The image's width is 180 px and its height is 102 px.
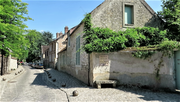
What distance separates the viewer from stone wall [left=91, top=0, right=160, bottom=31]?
10.5 meters

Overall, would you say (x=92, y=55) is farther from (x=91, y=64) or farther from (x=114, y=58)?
(x=114, y=58)

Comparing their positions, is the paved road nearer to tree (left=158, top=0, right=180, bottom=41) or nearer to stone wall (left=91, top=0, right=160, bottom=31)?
stone wall (left=91, top=0, right=160, bottom=31)

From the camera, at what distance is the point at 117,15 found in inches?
428

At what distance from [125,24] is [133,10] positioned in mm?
1383

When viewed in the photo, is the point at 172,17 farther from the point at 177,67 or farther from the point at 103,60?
the point at 103,60

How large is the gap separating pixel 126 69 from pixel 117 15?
4312mm

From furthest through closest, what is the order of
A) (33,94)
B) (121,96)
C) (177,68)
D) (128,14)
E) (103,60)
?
1. (128,14)
2. (103,60)
3. (33,94)
4. (177,68)
5. (121,96)

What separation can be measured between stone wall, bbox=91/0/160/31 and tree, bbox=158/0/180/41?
3.17 ft

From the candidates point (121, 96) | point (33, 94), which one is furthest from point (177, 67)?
point (33, 94)

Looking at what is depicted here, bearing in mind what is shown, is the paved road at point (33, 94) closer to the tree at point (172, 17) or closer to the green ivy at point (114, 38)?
the green ivy at point (114, 38)

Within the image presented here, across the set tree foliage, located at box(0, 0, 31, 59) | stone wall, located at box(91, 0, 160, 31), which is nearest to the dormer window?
stone wall, located at box(91, 0, 160, 31)

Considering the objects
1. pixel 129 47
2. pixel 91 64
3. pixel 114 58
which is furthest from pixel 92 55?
pixel 129 47

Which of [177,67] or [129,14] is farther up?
[129,14]

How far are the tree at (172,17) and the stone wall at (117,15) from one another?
966 mm
